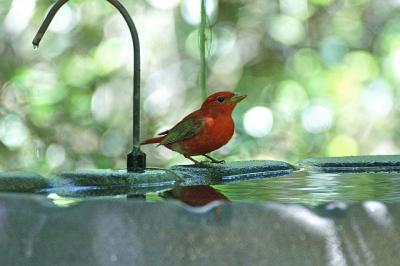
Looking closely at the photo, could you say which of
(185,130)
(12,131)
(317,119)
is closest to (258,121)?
(317,119)

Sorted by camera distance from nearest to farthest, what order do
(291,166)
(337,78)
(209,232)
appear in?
(209,232) → (291,166) → (337,78)

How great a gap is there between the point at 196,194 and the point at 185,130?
1.80 ft

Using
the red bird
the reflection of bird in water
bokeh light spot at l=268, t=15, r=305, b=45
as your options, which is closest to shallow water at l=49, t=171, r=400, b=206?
the reflection of bird in water

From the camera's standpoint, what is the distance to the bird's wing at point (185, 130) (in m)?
2.22

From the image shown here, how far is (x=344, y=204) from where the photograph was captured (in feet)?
4.34

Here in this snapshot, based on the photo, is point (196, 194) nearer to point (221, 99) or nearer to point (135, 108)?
point (135, 108)

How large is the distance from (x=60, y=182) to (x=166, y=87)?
315cm

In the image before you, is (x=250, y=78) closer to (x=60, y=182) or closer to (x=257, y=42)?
(x=257, y=42)

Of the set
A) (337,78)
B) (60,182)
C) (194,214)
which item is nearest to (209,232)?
(194,214)

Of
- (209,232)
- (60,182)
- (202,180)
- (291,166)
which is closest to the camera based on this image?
(209,232)

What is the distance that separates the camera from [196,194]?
169cm

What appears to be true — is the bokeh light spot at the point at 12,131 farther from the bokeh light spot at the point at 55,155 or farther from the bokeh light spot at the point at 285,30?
the bokeh light spot at the point at 285,30

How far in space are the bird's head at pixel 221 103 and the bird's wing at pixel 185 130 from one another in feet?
0.17

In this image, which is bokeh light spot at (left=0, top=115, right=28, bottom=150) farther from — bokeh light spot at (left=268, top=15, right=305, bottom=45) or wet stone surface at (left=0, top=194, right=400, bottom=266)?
wet stone surface at (left=0, top=194, right=400, bottom=266)
